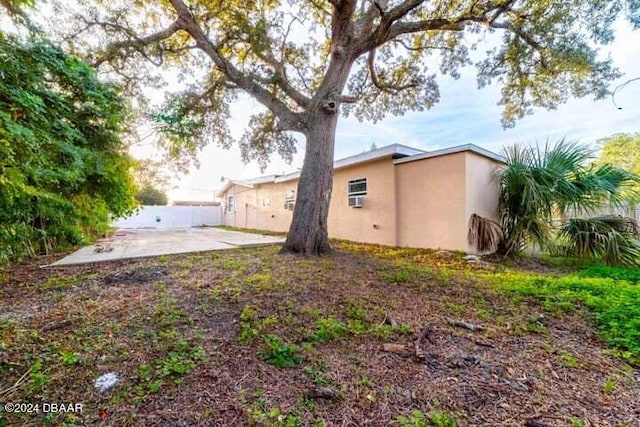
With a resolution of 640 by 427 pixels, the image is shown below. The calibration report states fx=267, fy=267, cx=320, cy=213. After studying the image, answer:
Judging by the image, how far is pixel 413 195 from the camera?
7.08 meters

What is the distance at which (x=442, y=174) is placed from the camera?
639cm

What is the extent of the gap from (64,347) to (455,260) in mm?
5648

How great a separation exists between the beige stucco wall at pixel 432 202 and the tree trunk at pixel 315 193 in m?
2.79

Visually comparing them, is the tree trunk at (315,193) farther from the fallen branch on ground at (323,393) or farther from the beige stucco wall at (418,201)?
the fallen branch on ground at (323,393)

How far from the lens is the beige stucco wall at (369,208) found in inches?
300

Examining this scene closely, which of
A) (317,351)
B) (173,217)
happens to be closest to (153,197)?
(173,217)

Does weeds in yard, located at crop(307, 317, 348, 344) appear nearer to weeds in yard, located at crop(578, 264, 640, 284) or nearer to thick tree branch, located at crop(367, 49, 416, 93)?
weeds in yard, located at crop(578, 264, 640, 284)

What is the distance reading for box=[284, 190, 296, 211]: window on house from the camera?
38.6 feet

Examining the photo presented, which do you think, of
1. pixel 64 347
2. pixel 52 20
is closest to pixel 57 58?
pixel 64 347

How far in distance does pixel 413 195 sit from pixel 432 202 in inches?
22.5

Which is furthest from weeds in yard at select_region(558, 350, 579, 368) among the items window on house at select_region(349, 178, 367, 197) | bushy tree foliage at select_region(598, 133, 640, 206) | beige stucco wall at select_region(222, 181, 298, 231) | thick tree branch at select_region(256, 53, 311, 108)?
bushy tree foliage at select_region(598, 133, 640, 206)

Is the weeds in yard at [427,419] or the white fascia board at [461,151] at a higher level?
the white fascia board at [461,151]

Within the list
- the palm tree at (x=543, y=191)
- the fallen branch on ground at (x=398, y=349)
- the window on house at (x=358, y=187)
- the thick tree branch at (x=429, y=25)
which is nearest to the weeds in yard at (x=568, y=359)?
the fallen branch on ground at (x=398, y=349)

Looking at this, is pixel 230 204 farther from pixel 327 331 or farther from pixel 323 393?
pixel 323 393
